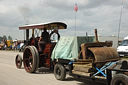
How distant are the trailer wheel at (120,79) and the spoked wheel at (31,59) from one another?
4950 mm

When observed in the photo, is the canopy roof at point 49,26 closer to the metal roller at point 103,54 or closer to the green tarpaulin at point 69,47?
the green tarpaulin at point 69,47

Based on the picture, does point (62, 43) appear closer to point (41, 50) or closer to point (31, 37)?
point (41, 50)

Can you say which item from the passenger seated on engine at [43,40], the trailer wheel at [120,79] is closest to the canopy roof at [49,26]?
the passenger seated on engine at [43,40]

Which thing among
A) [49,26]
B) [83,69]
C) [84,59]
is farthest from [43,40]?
[83,69]

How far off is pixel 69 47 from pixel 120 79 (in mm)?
2883

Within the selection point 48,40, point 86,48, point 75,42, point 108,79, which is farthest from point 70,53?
point 48,40

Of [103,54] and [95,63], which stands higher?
[103,54]

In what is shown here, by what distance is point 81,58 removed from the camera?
6906 mm

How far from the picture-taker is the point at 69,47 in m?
7.39

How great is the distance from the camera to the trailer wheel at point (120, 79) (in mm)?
4820

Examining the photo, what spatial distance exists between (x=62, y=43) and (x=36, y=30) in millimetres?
2945

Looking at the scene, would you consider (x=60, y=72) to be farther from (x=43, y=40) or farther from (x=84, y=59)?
(x=43, y=40)

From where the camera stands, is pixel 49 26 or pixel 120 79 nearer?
pixel 120 79

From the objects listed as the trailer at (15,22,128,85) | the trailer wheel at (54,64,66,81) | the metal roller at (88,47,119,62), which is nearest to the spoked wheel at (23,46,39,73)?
the trailer at (15,22,128,85)
